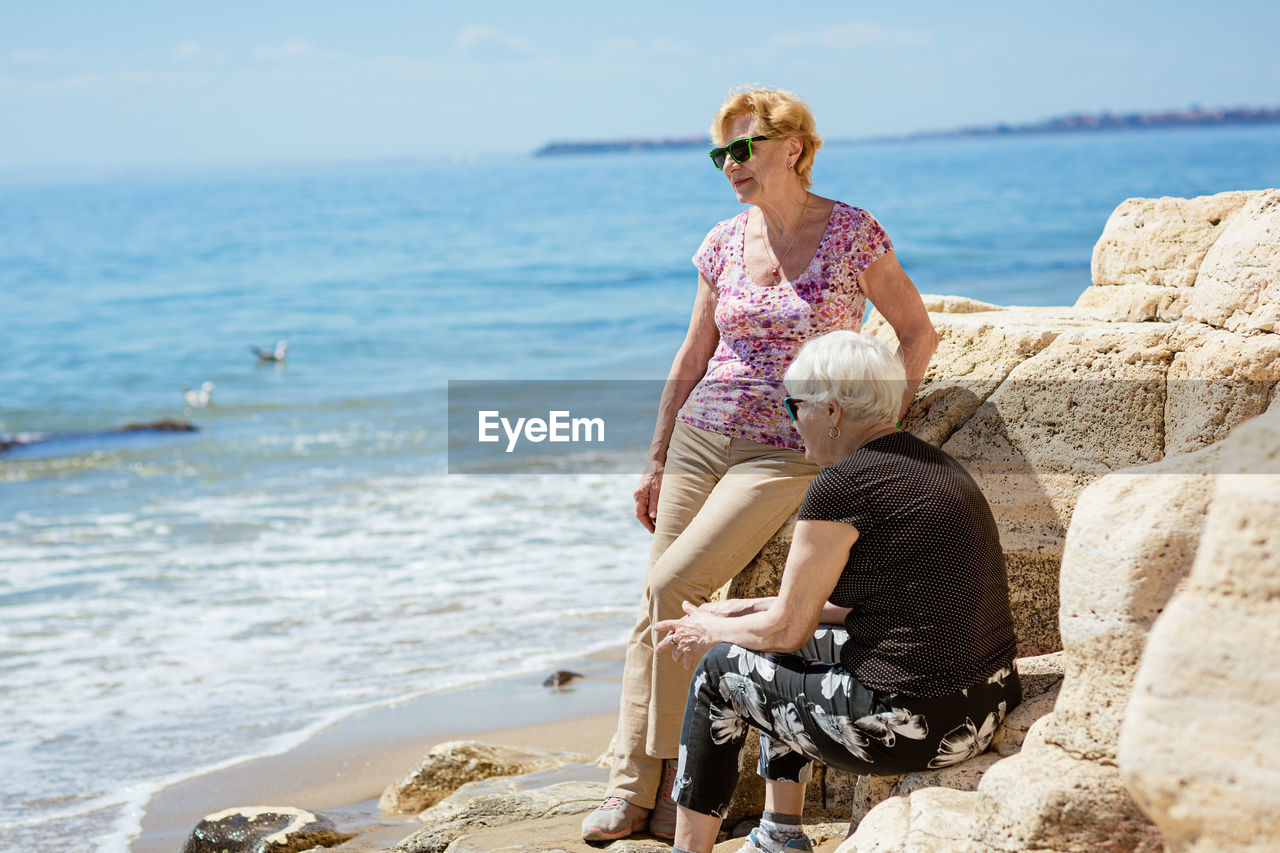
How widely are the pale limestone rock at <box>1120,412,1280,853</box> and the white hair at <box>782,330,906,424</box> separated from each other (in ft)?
3.14

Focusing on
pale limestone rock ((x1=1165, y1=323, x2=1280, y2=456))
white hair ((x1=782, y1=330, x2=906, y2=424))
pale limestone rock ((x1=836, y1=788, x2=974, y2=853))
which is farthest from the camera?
pale limestone rock ((x1=1165, y1=323, x2=1280, y2=456))

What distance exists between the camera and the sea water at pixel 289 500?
19.9 feet

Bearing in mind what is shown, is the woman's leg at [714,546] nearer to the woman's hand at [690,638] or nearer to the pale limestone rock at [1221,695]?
the woman's hand at [690,638]

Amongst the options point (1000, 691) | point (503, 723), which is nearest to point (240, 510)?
point (503, 723)

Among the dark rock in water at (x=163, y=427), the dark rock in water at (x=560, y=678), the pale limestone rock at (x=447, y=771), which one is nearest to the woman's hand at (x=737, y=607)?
the pale limestone rock at (x=447, y=771)

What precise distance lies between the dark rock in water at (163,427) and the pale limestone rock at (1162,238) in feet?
40.6

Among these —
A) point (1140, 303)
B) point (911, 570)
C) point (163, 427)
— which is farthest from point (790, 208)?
point (163, 427)

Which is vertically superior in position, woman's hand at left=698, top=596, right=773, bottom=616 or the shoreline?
woman's hand at left=698, top=596, right=773, bottom=616

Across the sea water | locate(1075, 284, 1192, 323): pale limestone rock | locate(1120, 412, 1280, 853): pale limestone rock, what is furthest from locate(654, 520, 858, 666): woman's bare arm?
the sea water

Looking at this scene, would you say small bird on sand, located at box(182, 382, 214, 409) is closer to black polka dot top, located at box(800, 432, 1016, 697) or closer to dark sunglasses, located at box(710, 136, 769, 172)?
dark sunglasses, located at box(710, 136, 769, 172)

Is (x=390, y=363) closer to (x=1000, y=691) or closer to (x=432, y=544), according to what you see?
(x=432, y=544)

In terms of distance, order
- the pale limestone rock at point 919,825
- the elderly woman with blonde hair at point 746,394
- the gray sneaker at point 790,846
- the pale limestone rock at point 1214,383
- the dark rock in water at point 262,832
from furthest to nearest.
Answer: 1. the dark rock in water at point 262,832
2. the elderly woman with blonde hair at point 746,394
3. the pale limestone rock at point 1214,383
4. the gray sneaker at point 790,846
5. the pale limestone rock at point 919,825

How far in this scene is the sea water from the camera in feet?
19.9

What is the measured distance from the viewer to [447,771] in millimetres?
4914
